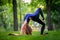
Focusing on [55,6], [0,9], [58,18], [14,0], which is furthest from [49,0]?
[58,18]

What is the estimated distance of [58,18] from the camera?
29.6m

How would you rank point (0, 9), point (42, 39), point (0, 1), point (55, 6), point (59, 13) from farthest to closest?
1. point (59, 13)
2. point (55, 6)
3. point (0, 1)
4. point (0, 9)
5. point (42, 39)

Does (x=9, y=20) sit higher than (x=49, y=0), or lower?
lower

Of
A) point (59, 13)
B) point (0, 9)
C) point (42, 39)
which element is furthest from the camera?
point (59, 13)

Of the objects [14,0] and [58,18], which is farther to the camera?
[58,18]

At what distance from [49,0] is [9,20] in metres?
17.5

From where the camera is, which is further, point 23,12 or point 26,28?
point 23,12

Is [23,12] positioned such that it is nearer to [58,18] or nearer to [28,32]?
[58,18]

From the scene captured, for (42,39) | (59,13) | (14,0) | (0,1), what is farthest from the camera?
(59,13)

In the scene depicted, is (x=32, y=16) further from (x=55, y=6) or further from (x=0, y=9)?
(x=55, y=6)

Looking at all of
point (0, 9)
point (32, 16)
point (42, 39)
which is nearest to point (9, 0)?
point (32, 16)

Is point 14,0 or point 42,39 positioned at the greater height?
point 14,0

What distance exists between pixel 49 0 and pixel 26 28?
22.3 feet

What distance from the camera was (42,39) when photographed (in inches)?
406
